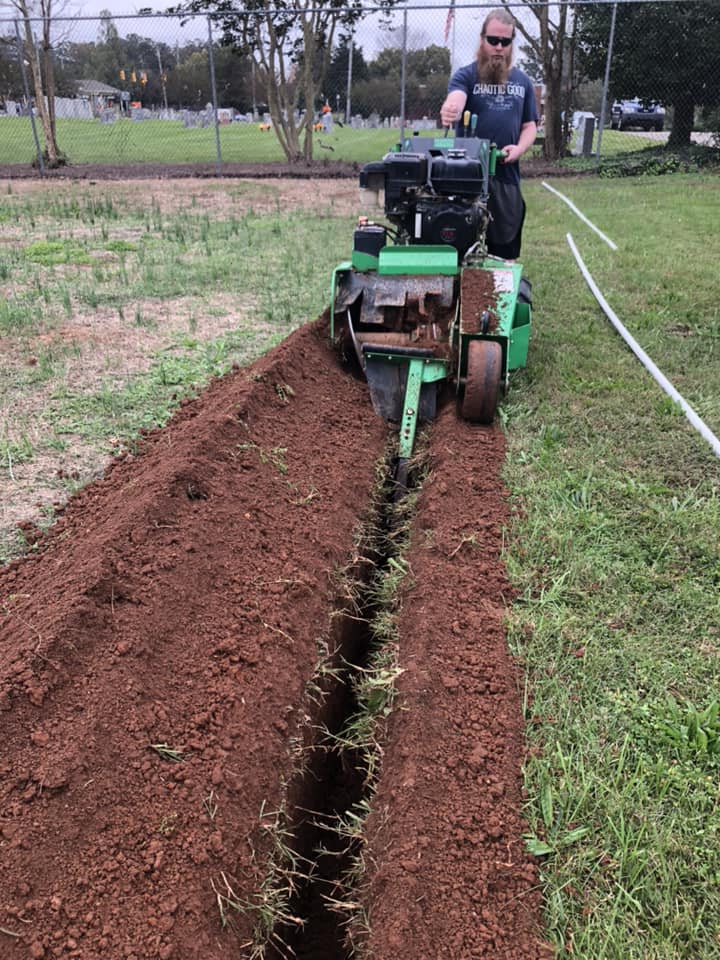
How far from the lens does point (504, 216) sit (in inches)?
210

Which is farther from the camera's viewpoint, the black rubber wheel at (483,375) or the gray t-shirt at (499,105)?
the gray t-shirt at (499,105)

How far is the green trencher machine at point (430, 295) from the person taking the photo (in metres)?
4.18

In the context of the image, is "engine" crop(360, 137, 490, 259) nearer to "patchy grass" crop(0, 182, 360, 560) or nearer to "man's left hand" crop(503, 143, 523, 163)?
"man's left hand" crop(503, 143, 523, 163)

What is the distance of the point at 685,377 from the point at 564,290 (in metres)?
2.33

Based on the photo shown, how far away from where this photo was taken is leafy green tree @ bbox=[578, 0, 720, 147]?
1614 cm

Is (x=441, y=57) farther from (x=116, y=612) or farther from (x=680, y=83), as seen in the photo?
(x=116, y=612)

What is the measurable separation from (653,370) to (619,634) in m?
2.59

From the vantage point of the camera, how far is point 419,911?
1.96 metres

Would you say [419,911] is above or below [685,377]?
below

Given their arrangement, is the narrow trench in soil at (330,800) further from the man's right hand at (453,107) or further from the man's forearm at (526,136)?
the man's forearm at (526,136)

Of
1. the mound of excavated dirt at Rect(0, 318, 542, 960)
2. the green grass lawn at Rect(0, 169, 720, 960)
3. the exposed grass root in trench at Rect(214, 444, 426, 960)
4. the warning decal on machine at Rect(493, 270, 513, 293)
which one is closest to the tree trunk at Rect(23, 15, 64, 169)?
the green grass lawn at Rect(0, 169, 720, 960)

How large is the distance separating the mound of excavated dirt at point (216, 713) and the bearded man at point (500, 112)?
2.36 metres

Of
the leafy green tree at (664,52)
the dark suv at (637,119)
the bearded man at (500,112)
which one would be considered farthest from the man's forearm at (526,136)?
the dark suv at (637,119)

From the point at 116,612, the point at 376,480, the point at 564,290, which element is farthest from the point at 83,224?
the point at 116,612
